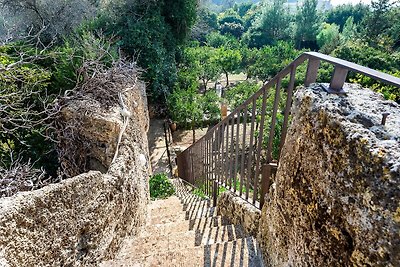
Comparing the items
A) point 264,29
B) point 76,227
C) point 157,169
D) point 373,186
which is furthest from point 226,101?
point 264,29

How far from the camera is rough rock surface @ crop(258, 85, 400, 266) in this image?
2.52ft

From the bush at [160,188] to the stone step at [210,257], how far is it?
3865 mm

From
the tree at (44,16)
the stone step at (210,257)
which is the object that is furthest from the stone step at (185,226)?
the tree at (44,16)

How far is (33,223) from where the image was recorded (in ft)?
4.79

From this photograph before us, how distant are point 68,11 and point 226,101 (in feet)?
21.4

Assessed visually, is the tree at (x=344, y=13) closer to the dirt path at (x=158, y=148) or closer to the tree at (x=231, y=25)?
the tree at (x=231, y=25)

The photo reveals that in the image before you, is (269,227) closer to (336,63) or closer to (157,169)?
(336,63)

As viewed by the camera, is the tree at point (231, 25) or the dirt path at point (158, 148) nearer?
the dirt path at point (158, 148)

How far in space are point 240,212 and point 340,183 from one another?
5.37 ft

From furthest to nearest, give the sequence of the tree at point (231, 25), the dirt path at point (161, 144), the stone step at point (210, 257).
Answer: the tree at point (231, 25) < the dirt path at point (161, 144) < the stone step at point (210, 257)

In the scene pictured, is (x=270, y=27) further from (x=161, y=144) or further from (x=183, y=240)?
(x=183, y=240)

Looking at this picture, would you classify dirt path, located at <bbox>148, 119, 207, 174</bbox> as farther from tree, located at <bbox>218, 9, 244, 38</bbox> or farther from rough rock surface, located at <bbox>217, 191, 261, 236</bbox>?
tree, located at <bbox>218, 9, 244, 38</bbox>

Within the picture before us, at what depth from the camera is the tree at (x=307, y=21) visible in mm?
25266

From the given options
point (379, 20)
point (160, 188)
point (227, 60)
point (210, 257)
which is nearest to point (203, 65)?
point (227, 60)
